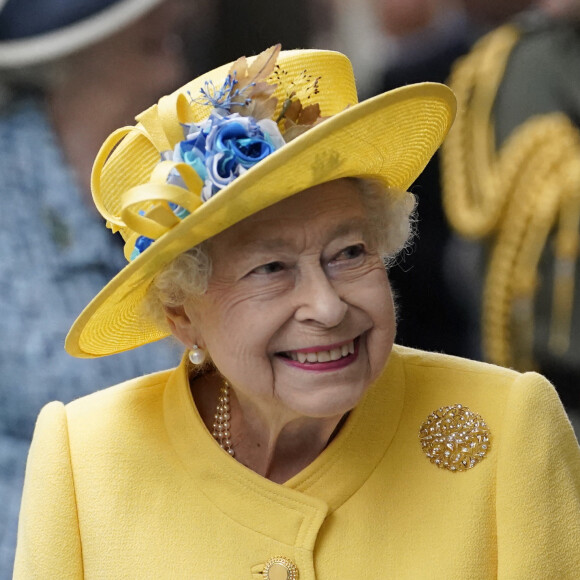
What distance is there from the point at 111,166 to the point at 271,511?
2.58 ft

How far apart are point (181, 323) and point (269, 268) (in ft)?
0.97

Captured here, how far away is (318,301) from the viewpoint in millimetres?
1698

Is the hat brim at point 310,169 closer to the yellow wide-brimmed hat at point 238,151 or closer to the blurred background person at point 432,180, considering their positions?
the yellow wide-brimmed hat at point 238,151

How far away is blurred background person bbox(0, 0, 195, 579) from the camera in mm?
3139

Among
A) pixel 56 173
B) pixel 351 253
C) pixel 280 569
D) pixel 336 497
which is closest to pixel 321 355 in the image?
pixel 351 253

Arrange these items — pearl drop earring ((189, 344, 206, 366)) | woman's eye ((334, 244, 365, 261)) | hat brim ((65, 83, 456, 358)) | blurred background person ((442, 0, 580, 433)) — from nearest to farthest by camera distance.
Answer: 1. hat brim ((65, 83, 456, 358))
2. woman's eye ((334, 244, 365, 261))
3. pearl drop earring ((189, 344, 206, 366))
4. blurred background person ((442, 0, 580, 433))

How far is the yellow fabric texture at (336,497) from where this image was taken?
1.81m

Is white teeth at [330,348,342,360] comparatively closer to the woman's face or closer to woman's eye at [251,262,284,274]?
the woman's face

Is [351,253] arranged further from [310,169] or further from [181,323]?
[181,323]

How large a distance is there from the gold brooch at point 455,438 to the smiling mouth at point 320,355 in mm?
297

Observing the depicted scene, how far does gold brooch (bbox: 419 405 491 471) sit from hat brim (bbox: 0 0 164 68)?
1.83 m

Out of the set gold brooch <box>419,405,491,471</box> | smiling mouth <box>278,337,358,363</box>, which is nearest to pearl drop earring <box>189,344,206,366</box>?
smiling mouth <box>278,337,358,363</box>

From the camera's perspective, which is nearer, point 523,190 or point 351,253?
point 351,253

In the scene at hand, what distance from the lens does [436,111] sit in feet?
6.05
